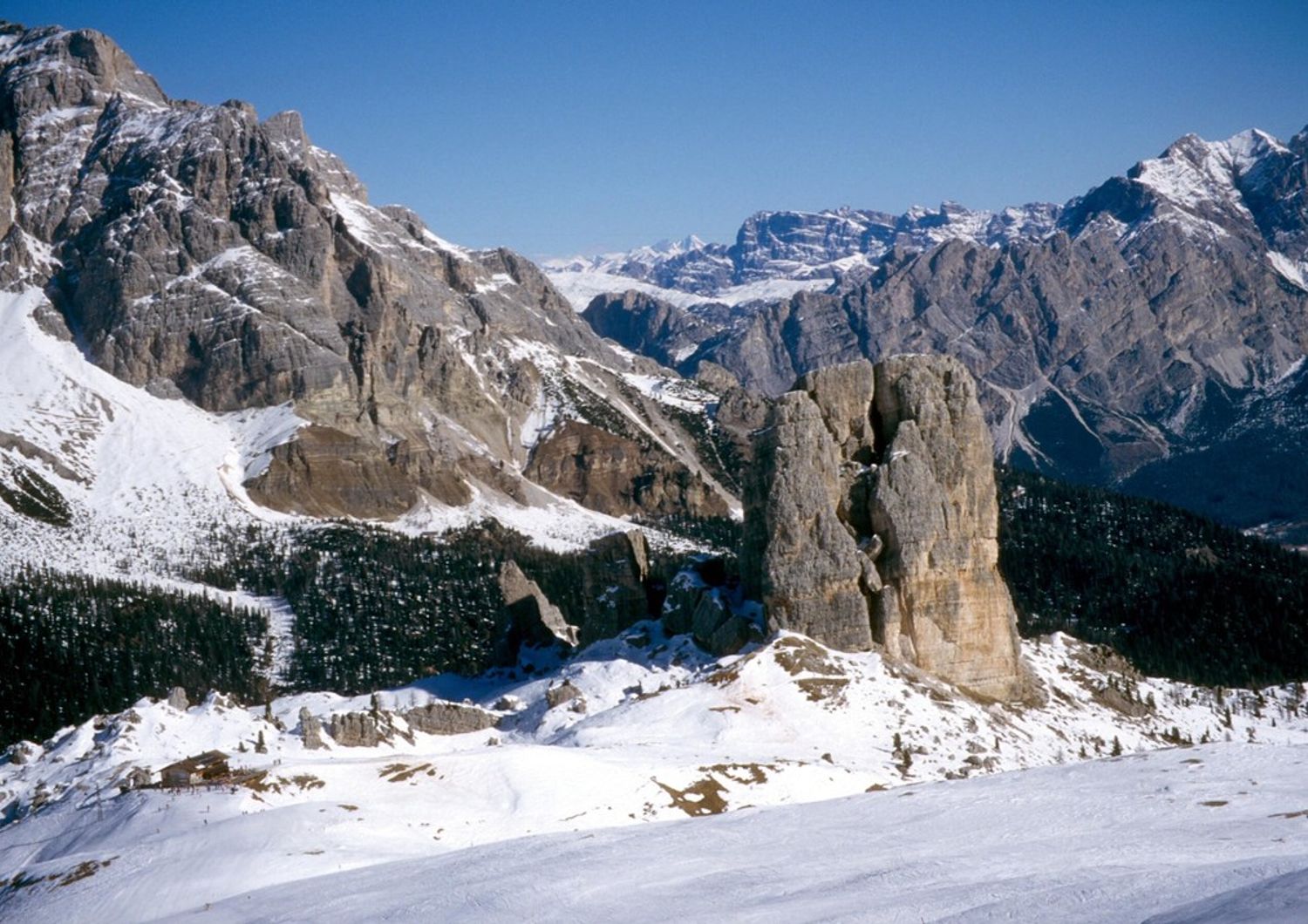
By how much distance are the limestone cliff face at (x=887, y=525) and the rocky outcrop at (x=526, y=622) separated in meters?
22.6

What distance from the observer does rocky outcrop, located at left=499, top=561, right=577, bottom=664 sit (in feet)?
332

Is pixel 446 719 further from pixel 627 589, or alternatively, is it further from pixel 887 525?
pixel 887 525

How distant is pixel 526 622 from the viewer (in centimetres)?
10300

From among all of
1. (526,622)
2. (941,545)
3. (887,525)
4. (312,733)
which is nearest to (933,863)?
(312,733)

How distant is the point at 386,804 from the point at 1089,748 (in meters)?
41.6

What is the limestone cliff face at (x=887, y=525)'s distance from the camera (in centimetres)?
7888

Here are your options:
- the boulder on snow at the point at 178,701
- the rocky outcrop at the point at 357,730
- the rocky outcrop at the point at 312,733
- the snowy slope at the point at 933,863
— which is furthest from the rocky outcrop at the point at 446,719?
the snowy slope at the point at 933,863

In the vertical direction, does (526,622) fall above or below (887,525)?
below

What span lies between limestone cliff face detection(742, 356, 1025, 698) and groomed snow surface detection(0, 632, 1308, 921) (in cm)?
391

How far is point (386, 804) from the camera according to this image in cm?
5338

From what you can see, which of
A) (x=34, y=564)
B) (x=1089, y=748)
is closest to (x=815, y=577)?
(x=1089, y=748)

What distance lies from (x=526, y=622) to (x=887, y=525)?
3400 centimetres

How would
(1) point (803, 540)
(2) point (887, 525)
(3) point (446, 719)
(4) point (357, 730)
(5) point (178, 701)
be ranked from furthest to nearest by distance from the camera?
(2) point (887, 525) < (1) point (803, 540) < (5) point (178, 701) < (3) point (446, 719) < (4) point (357, 730)

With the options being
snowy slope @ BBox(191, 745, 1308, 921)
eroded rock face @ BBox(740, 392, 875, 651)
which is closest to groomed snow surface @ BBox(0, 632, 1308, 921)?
snowy slope @ BBox(191, 745, 1308, 921)
